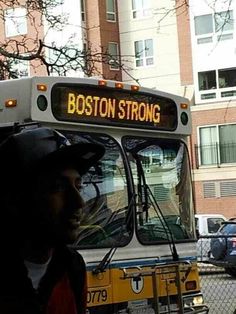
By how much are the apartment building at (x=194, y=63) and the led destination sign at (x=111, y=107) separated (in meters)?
30.1

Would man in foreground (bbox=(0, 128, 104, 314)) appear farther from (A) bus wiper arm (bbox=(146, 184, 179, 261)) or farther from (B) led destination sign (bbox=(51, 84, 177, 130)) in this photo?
(A) bus wiper arm (bbox=(146, 184, 179, 261))

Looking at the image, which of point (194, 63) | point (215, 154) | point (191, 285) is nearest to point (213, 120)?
point (215, 154)

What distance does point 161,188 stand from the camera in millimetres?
7645

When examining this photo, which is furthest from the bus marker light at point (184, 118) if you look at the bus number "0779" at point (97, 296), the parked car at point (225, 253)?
the parked car at point (225, 253)

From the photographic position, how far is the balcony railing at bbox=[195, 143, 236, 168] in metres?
40.4

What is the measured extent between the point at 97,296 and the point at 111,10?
40.3 meters

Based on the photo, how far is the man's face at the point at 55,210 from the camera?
225 cm

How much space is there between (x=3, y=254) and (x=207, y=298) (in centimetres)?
Answer: 1313

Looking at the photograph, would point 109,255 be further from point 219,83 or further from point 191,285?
point 219,83

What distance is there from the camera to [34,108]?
636cm

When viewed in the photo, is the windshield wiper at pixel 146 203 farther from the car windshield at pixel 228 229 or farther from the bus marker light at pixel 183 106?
the car windshield at pixel 228 229

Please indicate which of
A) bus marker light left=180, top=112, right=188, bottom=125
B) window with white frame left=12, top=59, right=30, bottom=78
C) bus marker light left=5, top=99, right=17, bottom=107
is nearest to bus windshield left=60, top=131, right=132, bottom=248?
bus marker light left=5, top=99, right=17, bottom=107

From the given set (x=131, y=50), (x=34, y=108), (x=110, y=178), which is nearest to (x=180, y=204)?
(x=110, y=178)

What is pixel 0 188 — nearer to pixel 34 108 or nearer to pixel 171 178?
pixel 34 108
